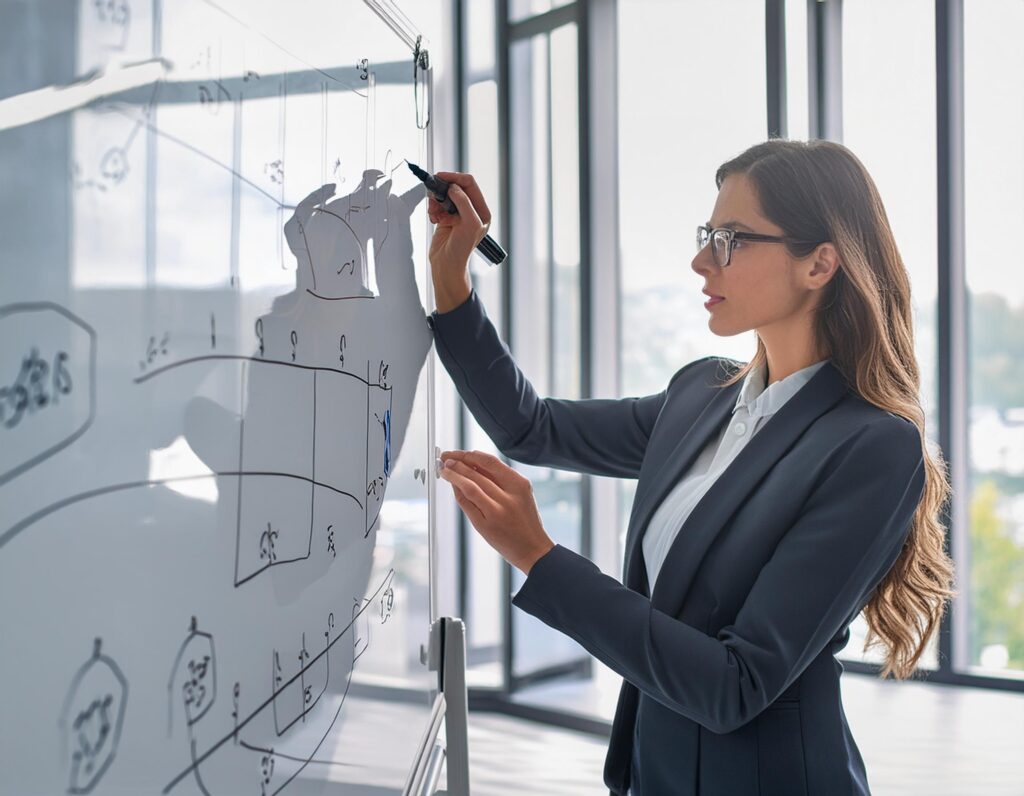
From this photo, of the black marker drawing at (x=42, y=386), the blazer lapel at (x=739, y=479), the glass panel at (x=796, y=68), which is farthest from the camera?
the glass panel at (x=796, y=68)

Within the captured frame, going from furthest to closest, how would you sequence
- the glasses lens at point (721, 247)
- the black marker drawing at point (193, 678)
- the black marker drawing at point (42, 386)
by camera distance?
the glasses lens at point (721, 247), the black marker drawing at point (193, 678), the black marker drawing at point (42, 386)

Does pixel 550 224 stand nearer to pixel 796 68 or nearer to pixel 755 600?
pixel 796 68

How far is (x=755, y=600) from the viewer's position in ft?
3.14

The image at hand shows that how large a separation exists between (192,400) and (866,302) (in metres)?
0.88

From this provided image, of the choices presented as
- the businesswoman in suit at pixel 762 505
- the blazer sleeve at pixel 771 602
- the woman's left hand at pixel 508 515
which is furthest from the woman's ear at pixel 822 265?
the woman's left hand at pixel 508 515

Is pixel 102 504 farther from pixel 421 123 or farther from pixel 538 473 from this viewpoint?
pixel 538 473

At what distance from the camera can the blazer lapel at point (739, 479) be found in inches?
41.5

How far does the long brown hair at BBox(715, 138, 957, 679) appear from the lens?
1.11 meters

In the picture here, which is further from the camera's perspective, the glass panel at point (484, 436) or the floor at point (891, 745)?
the glass panel at point (484, 436)

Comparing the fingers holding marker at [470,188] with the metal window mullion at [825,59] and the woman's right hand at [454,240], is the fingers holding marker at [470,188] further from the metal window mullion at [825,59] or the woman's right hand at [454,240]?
the metal window mullion at [825,59]

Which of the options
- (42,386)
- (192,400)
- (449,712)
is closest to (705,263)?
(449,712)

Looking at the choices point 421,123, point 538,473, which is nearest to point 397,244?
point 421,123

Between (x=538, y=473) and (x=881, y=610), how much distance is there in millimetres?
2045

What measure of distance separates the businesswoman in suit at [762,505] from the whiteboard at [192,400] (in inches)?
10.5
